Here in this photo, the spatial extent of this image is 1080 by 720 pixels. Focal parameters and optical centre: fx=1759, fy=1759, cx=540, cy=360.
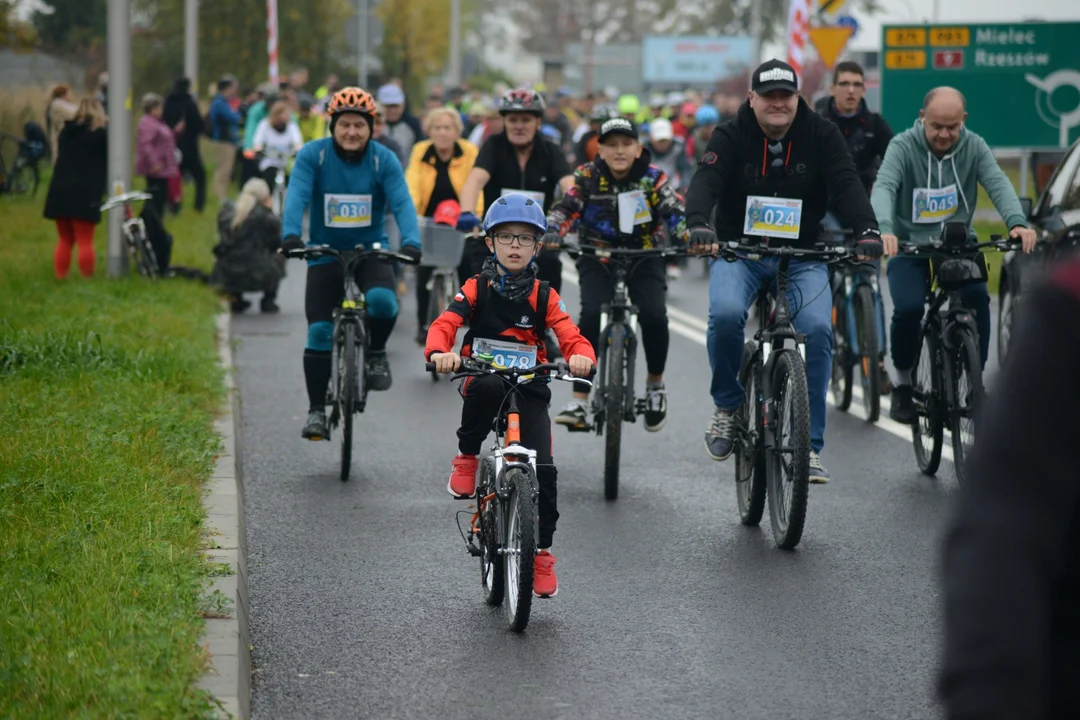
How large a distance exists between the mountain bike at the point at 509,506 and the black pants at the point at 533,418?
4cm

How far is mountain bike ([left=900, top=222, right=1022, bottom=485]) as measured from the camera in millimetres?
8070

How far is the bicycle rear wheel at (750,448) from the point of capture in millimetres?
7449

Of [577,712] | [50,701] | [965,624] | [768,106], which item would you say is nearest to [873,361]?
[768,106]

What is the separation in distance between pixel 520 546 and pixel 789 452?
1.68 m

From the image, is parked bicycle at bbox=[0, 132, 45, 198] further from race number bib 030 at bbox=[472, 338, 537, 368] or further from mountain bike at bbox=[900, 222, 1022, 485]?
race number bib 030 at bbox=[472, 338, 537, 368]

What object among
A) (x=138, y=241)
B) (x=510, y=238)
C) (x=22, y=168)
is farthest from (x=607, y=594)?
(x=22, y=168)

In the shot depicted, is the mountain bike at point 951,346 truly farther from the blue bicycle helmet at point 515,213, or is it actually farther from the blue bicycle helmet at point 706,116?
the blue bicycle helmet at point 706,116

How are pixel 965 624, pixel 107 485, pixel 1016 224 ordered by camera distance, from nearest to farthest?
pixel 965 624 < pixel 107 485 < pixel 1016 224

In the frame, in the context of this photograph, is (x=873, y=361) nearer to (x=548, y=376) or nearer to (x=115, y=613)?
(x=548, y=376)

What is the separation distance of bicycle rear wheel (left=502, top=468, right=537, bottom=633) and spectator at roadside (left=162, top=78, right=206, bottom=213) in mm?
21321

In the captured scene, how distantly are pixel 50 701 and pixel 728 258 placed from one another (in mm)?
3792

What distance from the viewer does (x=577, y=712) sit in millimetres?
5047

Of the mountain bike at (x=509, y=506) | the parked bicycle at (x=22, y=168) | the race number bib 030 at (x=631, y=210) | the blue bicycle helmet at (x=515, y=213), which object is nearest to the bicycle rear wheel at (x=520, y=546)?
the mountain bike at (x=509, y=506)

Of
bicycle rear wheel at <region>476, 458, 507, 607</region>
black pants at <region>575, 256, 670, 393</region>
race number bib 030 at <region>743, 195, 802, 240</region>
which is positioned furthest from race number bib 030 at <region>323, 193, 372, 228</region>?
bicycle rear wheel at <region>476, 458, 507, 607</region>
